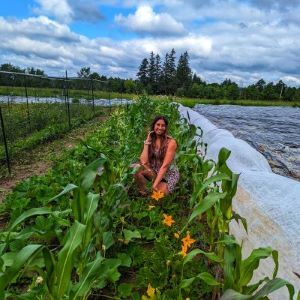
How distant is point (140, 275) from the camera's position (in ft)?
7.77

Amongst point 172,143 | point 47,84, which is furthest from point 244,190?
point 47,84

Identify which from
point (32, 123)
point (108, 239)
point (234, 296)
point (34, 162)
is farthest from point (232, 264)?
point (32, 123)

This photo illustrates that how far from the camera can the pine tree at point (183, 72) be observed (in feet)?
166

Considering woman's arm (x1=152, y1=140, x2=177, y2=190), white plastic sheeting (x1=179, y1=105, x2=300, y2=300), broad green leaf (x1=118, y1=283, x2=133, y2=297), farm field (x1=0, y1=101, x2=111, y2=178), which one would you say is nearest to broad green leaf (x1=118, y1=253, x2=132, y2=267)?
broad green leaf (x1=118, y1=283, x2=133, y2=297)

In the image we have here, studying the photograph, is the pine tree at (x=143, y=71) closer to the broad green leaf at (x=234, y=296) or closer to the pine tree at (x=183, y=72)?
the pine tree at (x=183, y=72)

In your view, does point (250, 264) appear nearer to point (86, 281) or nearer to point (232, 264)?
point (232, 264)

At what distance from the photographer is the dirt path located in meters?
5.00

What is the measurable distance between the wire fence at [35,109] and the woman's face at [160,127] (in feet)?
9.13

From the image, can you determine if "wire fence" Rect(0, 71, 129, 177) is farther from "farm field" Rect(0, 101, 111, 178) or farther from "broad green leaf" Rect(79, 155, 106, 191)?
"broad green leaf" Rect(79, 155, 106, 191)

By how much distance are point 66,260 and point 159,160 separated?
9.01ft

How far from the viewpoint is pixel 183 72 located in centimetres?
5250

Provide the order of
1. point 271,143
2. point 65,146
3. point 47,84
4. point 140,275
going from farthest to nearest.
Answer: point 47,84
point 65,146
point 271,143
point 140,275

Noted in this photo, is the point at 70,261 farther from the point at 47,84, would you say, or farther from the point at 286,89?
the point at 286,89

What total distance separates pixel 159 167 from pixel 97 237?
1856mm
